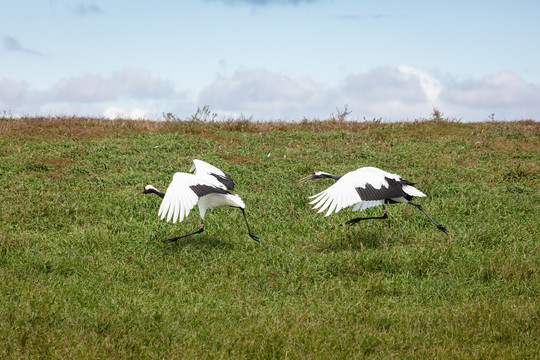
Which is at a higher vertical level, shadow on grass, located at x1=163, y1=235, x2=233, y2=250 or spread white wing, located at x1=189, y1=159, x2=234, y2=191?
spread white wing, located at x1=189, y1=159, x2=234, y2=191

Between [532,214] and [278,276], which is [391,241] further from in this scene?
[532,214]

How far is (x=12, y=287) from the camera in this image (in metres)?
6.33

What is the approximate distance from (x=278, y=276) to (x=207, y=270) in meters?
0.93

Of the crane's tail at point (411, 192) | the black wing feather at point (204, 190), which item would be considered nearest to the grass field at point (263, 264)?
the crane's tail at point (411, 192)

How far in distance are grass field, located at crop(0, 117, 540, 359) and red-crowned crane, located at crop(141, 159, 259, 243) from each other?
1.83 feet

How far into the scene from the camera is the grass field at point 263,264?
4.99 meters

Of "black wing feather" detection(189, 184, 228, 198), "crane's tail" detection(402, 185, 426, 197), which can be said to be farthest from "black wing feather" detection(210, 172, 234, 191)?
"crane's tail" detection(402, 185, 426, 197)

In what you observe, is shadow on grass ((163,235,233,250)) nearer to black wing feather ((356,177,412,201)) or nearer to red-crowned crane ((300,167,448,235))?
red-crowned crane ((300,167,448,235))

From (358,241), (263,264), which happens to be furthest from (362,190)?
(263,264)

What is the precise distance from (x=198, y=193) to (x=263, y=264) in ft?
4.24

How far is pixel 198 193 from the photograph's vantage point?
755 cm

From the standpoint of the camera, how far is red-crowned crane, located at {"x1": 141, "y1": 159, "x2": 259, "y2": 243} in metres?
7.21

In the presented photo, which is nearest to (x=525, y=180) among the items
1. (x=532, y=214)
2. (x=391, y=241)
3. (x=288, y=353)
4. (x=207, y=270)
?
(x=532, y=214)

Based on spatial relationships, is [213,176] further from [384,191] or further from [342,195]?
[384,191]
